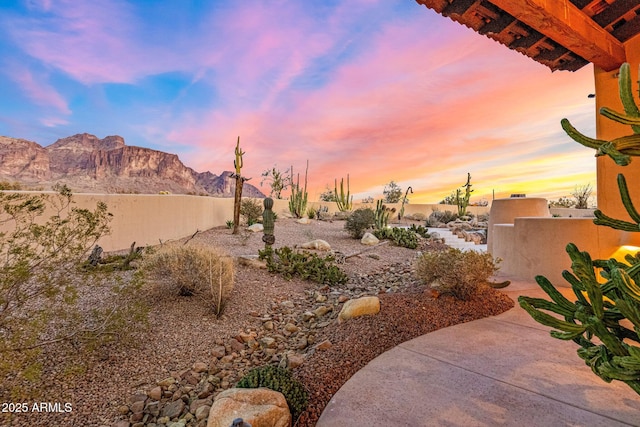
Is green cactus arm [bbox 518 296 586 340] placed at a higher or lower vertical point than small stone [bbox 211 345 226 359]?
higher

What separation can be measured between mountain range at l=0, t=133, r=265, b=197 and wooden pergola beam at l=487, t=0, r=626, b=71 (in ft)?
97.8

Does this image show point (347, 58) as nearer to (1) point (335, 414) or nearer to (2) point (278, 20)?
(2) point (278, 20)

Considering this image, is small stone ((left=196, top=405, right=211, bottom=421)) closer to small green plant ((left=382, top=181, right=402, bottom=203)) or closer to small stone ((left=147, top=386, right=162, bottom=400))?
small stone ((left=147, top=386, right=162, bottom=400))

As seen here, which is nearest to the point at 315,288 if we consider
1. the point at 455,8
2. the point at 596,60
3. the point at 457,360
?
the point at 457,360

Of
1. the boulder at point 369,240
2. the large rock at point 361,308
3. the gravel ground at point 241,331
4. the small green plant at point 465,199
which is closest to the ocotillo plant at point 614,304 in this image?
the gravel ground at point 241,331

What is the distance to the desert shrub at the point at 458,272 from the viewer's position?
4.36 meters

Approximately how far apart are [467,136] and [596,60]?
290 inches

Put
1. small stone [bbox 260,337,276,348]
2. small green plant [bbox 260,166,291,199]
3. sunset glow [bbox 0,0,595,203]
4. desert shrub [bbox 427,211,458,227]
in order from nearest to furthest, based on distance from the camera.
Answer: small stone [bbox 260,337,276,348] < sunset glow [bbox 0,0,595,203] < desert shrub [bbox 427,211,458,227] < small green plant [bbox 260,166,291,199]

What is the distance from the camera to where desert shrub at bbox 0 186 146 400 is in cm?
272

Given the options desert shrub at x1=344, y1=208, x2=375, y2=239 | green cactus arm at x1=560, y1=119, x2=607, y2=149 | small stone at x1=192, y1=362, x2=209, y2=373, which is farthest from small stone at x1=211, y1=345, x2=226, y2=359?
desert shrub at x1=344, y1=208, x2=375, y2=239

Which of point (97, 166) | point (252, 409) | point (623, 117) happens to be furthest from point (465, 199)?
point (97, 166)

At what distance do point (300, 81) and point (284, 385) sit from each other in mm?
8690

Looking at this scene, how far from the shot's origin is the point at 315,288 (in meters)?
6.22

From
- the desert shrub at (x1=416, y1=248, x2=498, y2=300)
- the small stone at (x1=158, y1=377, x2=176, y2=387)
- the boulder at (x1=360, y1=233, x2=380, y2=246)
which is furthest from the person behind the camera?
the boulder at (x1=360, y1=233, x2=380, y2=246)
